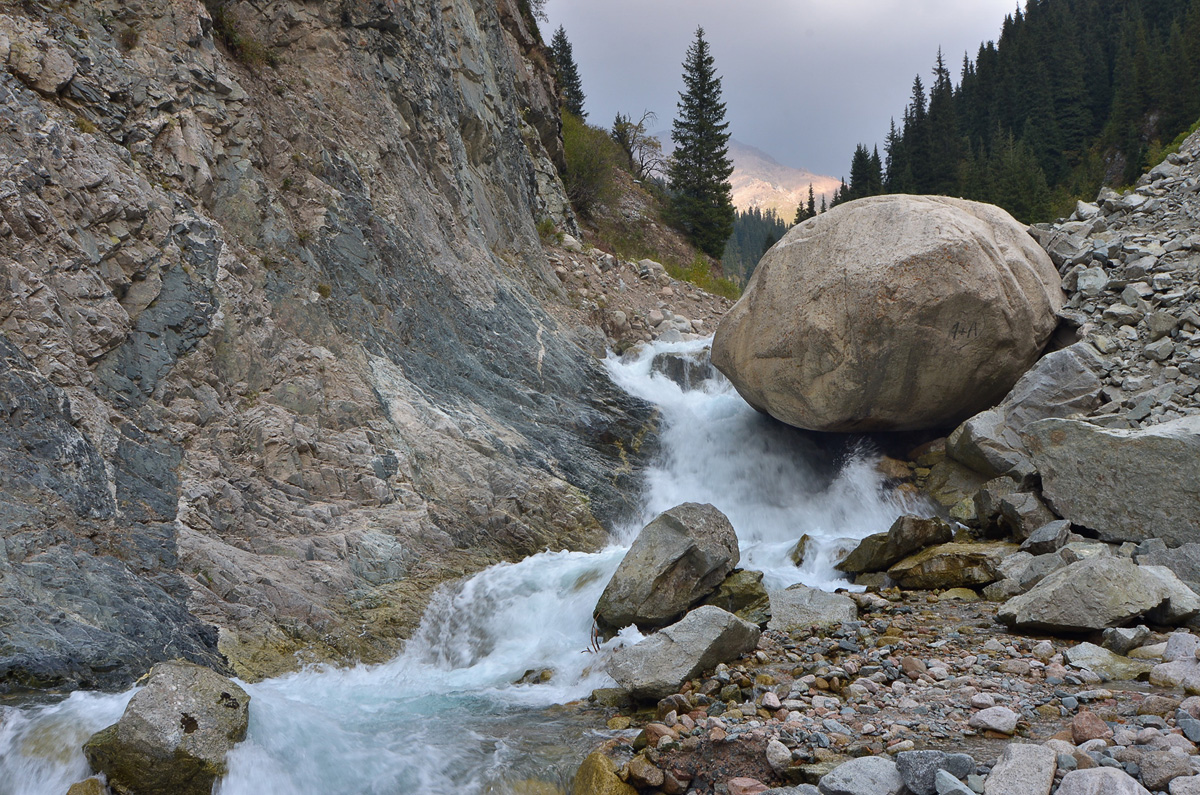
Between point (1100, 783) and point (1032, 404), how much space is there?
7.77 metres

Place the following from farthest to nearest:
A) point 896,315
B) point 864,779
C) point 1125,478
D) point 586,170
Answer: point 586,170 → point 896,315 → point 1125,478 → point 864,779

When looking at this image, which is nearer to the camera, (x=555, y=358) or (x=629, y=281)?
(x=555, y=358)

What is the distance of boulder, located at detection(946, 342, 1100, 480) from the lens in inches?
366

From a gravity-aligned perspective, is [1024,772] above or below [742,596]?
below

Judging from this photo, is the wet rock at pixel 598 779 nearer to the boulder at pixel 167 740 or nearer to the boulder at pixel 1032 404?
the boulder at pixel 167 740

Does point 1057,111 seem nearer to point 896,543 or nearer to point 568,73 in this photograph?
point 568,73

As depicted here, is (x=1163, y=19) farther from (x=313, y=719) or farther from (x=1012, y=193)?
(x=313, y=719)

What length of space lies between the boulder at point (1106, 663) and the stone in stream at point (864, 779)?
203 centimetres

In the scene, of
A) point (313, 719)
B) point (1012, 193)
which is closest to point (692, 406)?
point (313, 719)

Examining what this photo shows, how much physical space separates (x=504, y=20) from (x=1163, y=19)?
172 ft

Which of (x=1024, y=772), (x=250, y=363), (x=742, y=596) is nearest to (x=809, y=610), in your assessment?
(x=742, y=596)

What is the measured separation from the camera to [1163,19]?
159 feet

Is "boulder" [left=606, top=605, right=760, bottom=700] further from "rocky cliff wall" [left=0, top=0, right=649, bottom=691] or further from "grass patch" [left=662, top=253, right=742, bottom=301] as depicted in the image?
"grass patch" [left=662, top=253, right=742, bottom=301]

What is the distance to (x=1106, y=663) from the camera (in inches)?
178
